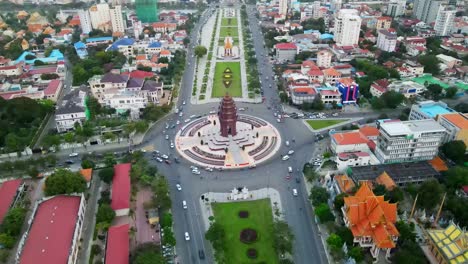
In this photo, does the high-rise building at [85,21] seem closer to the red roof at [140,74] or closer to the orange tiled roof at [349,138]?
the red roof at [140,74]

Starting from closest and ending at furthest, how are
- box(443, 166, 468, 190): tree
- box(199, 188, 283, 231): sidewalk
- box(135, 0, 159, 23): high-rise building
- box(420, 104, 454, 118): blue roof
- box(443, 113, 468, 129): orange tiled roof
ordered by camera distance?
box(199, 188, 283, 231): sidewalk
box(443, 166, 468, 190): tree
box(443, 113, 468, 129): orange tiled roof
box(420, 104, 454, 118): blue roof
box(135, 0, 159, 23): high-rise building

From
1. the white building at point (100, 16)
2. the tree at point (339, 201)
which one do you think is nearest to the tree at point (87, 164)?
the tree at point (339, 201)

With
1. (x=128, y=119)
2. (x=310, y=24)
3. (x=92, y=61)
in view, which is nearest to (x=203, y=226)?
(x=128, y=119)

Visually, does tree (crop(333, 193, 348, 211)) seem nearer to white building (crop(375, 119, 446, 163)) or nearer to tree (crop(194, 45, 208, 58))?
white building (crop(375, 119, 446, 163))

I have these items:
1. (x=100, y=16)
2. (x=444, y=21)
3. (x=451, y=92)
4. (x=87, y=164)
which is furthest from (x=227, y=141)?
(x=444, y=21)

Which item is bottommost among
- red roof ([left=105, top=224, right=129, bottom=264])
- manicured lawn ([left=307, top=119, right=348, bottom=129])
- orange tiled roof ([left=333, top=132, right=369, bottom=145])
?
manicured lawn ([left=307, top=119, right=348, bottom=129])

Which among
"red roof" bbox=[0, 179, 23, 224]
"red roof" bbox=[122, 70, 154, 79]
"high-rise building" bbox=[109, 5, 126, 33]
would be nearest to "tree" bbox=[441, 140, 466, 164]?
"red roof" bbox=[0, 179, 23, 224]

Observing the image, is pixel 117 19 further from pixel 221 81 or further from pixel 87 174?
pixel 87 174

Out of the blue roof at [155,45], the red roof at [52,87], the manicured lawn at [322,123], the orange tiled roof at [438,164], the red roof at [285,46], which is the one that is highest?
the red roof at [285,46]
